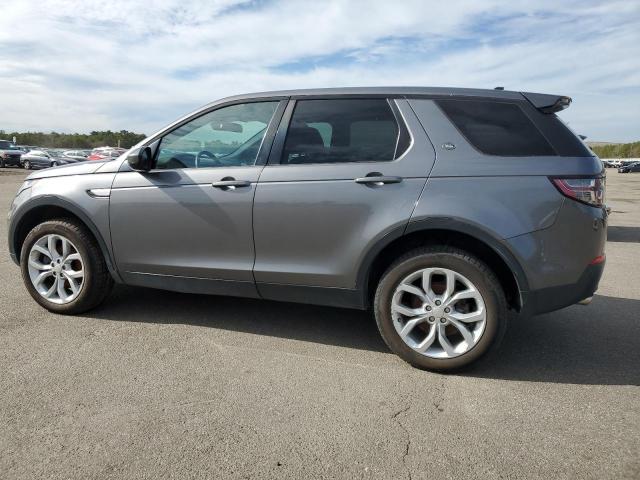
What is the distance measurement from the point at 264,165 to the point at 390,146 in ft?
2.96

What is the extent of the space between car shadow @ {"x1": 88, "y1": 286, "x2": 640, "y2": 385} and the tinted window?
1.38m

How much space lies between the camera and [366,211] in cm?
318

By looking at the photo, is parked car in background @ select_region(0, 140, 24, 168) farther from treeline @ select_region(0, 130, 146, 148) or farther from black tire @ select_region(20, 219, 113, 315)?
treeline @ select_region(0, 130, 146, 148)

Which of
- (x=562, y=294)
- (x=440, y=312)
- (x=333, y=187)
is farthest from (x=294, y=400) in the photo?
(x=562, y=294)

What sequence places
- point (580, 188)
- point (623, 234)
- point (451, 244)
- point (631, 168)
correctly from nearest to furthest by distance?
point (580, 188) → point (451, 244) → point (623, 234) → point (631, 168)

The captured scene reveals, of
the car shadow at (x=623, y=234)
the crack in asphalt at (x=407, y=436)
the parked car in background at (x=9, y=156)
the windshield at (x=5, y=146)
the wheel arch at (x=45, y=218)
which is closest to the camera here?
the crack in asphalt at (x=407, y=436)

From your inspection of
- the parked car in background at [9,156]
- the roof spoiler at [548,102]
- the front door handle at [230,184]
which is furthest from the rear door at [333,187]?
the parked car in background at [9,156]

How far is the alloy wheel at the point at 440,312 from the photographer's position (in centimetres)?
305

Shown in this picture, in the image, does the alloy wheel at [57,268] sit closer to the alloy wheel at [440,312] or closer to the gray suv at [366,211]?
the gray suv at [366,211]

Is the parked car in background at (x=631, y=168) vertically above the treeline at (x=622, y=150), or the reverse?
the treeline at (x=622, y=150)

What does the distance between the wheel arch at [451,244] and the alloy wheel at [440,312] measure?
9.3 inches

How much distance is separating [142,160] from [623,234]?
9231 mm

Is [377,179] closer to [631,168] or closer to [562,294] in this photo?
[562,294]

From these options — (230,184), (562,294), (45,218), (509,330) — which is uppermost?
(230,184)
